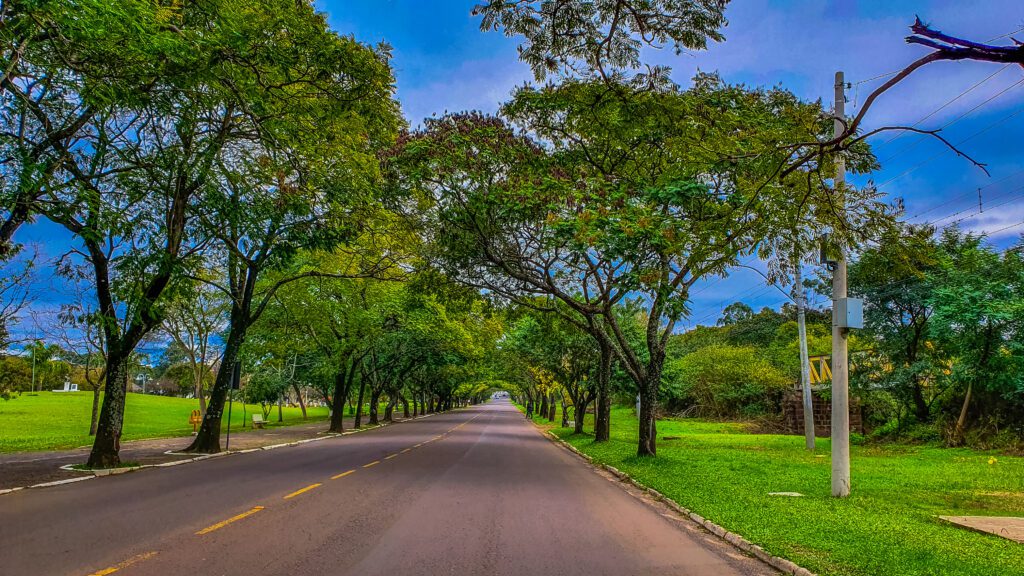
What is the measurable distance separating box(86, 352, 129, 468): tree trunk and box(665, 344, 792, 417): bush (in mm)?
27498

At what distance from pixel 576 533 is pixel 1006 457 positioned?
16.6 meters

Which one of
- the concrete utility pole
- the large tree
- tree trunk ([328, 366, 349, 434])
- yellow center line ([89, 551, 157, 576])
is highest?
the large tree

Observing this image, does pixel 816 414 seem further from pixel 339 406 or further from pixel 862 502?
pixel 339 406

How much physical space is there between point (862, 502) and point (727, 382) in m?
36.0

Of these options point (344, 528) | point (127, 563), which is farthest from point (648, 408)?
point (127, 563)

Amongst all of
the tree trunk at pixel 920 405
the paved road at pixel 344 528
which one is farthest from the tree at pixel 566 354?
the paved road at pixel 344 528

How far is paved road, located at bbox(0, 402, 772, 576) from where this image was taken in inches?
237

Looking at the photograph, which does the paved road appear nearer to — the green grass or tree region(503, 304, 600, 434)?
the green grass

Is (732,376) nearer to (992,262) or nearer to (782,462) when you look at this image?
(992,262)

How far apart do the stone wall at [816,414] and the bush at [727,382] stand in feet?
17.5

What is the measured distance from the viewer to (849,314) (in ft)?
35.2

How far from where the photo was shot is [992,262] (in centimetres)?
2030

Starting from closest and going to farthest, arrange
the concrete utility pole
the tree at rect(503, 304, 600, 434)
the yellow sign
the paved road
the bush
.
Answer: the paved road
the concrete utility pole
the yellow sign
the tree at rect(503, 304, 600, 434)
the bush

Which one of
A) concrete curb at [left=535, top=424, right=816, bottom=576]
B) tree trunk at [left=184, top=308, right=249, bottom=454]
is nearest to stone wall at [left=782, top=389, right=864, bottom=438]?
concrete curb at [left=535, top=424, right=816, bottom=576]
